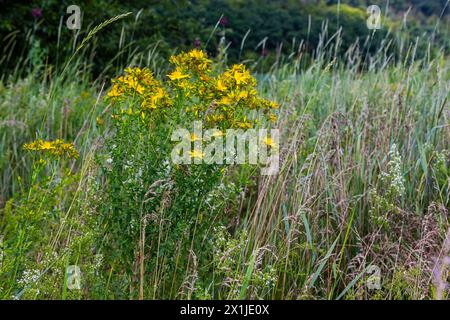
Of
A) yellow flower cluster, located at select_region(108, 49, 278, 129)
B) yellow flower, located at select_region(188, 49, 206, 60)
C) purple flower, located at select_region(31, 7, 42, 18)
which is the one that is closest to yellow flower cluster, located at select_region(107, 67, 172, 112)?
yellow flower cluster, located at select_region(108, 49, 278, 129)

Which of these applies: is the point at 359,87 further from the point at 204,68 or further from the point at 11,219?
the point at 11,219

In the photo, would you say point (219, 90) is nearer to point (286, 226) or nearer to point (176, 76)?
point (176, 76)

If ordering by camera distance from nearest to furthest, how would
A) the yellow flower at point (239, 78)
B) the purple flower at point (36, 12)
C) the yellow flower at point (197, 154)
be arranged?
the yellow flower at point (197, 154), the yellow flower at point (239, 78), the purple flower at point (36, 12)

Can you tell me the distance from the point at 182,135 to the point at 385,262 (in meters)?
1.10

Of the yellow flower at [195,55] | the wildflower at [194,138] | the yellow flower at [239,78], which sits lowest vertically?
the wildflower at [194,138]

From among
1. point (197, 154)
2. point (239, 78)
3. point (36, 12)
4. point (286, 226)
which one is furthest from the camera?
point (36, 12)

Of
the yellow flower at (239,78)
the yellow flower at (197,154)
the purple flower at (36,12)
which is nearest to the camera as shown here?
the yellow flower at (197,154)

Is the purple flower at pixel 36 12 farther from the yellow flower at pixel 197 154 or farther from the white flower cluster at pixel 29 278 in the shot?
the yellow flower at pixel 197 154

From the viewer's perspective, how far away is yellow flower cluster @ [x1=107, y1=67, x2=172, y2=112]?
2.10m

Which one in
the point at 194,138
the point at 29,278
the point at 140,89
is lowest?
the point at 29,278

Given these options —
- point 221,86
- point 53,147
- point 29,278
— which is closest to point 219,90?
point 221,86

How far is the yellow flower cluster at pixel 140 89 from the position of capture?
6.89 feet

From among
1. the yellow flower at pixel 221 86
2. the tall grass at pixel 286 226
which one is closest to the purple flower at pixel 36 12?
the tall grass at pixel 286 226

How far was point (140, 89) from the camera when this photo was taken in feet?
6.94
